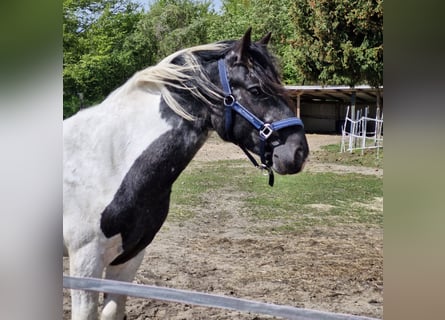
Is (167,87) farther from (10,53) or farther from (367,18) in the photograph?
(10,53)

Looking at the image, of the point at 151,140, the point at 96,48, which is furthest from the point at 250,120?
the point at 96,48

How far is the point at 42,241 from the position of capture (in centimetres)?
293

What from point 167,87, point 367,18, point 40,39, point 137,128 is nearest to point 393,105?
point 367,18

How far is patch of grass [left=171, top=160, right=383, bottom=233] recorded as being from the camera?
7.36 ft

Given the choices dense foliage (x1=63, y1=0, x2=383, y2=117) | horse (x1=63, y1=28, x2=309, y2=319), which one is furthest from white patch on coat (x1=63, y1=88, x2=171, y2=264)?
dense foliage (x1=63, y1=0, x2=383, y2=117)

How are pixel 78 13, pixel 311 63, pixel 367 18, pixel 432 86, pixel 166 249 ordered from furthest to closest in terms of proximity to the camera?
pixel 78 13
pixel 166 249
pixel 311 63
pixel 367 18
pixel 432 86

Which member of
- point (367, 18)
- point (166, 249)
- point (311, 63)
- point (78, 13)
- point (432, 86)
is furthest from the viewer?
point (78, 13)

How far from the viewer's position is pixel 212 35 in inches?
94.7

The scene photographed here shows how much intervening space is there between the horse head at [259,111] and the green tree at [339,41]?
0.60 feet

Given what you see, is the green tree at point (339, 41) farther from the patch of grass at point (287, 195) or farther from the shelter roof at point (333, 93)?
the patch of grass at point (287, 195)

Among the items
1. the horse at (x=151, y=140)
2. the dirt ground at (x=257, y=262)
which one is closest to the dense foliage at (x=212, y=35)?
the horse at (x=151, y=140)

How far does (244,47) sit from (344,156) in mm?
651

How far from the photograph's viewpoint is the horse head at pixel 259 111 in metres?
2.20

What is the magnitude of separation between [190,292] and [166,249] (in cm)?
29
